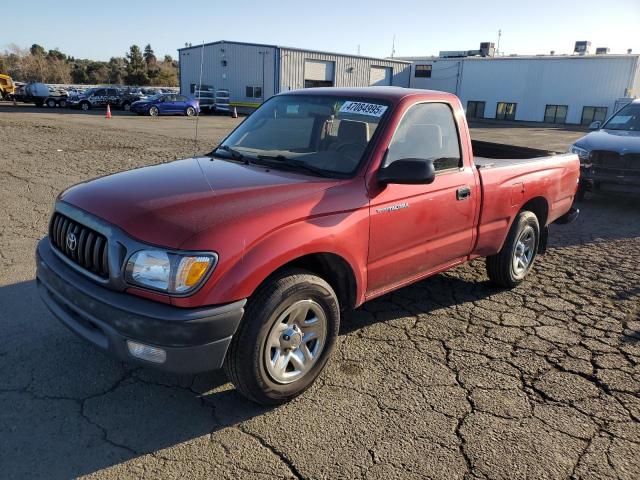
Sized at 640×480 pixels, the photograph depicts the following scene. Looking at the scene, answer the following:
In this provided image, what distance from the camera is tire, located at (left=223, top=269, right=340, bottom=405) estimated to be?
280cm

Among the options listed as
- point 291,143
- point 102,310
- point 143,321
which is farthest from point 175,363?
point 291,143

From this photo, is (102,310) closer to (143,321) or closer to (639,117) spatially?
(143,321)

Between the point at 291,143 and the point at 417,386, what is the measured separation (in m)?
2.03

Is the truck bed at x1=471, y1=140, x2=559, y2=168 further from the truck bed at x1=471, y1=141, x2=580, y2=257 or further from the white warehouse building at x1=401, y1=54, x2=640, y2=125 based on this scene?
the white warehouse building at x1=401, y1=54, x2=640, y2=125

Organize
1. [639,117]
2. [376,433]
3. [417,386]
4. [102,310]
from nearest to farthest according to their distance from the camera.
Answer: [102,310], [376,433], [417,386], [639,117]

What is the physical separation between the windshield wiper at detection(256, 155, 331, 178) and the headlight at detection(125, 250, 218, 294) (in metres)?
1.17

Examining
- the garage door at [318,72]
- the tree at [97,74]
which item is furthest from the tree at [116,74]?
the garage door at [318,72]

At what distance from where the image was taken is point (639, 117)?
9820mm

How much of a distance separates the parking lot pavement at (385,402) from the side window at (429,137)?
4.60 feet

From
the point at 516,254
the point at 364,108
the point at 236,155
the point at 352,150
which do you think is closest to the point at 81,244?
the point at 236,155

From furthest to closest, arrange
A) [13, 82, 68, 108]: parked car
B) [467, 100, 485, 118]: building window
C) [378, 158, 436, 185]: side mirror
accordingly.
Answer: [467, 100, 485, 118]: building window → [13, 82, 68, 108]: parked car → [378, 158, 436, 185]: side mirror

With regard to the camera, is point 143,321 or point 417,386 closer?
point 143,321

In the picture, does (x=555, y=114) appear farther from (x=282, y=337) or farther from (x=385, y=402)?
(x=282, y=337)

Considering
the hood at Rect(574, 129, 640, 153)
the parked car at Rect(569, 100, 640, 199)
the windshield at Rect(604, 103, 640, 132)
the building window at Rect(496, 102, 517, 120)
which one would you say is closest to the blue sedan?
the windshield at Rect(604, 103, 640, 132)
